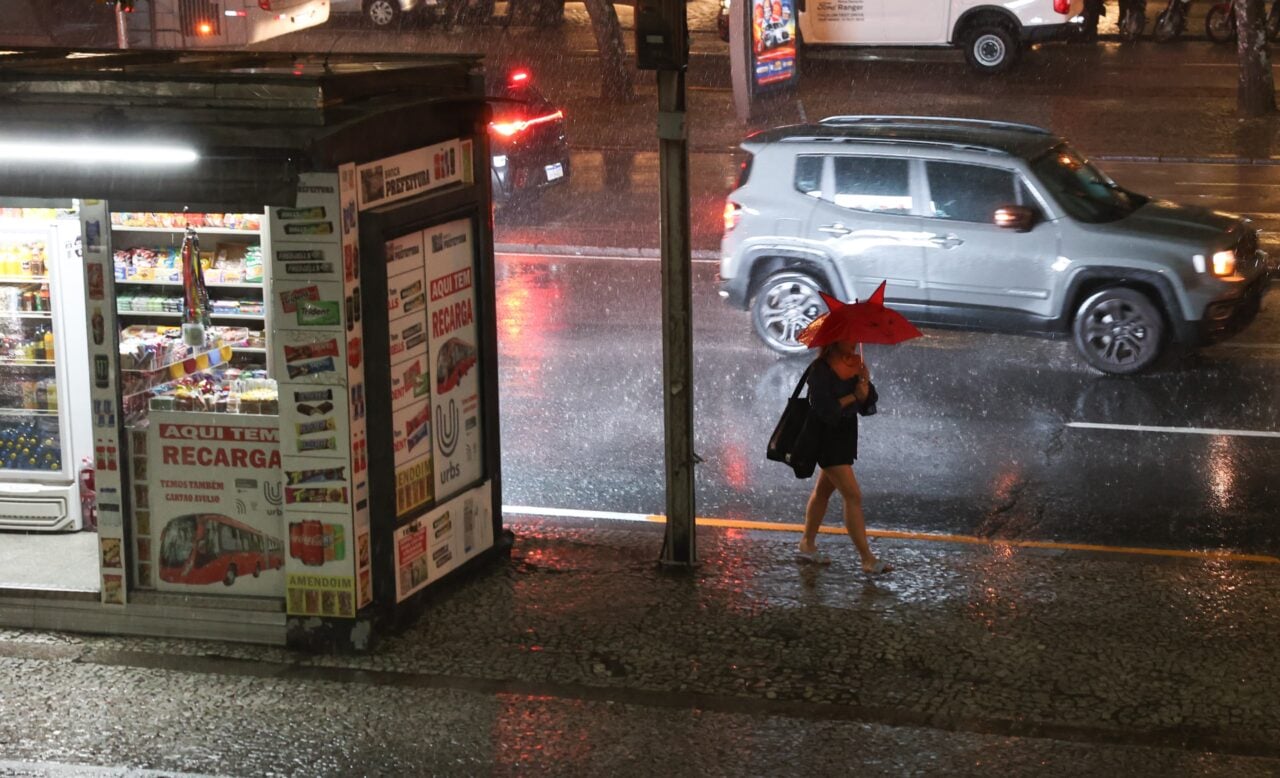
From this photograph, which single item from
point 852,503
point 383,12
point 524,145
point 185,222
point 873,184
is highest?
point 383,12

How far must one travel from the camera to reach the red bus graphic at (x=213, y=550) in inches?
304

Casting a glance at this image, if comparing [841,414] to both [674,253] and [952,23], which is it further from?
[952,23]

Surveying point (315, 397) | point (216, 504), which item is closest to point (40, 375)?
point (216, 504)

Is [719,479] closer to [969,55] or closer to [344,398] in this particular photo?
[344,398]

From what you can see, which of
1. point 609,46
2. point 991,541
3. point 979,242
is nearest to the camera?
point 991,541

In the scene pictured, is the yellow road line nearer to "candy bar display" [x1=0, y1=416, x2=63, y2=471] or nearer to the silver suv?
"candy bar display" [x1=0, y1=416, x2=63, y2=471]

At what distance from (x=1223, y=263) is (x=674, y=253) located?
6280mm

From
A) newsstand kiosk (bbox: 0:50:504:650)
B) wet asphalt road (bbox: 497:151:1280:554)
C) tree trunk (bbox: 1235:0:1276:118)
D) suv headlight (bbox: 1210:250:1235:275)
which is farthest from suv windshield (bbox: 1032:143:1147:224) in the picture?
tree trunk (bbox: 1235:0:1276:118)

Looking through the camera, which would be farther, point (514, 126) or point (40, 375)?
point (514, 126)

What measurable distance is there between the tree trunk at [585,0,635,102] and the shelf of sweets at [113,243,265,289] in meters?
17.5

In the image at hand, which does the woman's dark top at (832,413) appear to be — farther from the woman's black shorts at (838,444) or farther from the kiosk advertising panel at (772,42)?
the kiosk advertising panel at (772,42)

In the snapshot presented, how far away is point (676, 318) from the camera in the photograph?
844cm

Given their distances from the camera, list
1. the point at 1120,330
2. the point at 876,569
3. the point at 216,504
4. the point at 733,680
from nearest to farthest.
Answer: the point at 733,680, the point at 216,504, the point at 876,569, the point at 1120,330

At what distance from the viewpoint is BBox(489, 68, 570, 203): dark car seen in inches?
749
